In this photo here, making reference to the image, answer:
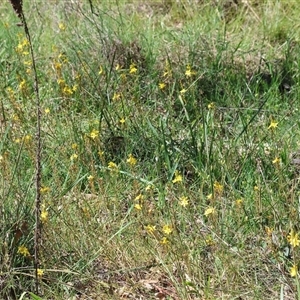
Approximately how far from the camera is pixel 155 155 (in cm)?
357

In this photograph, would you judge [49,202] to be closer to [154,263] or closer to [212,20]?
[154,263]

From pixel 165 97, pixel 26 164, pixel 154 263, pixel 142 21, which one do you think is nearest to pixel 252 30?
pixel 142 21

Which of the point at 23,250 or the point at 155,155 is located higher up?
the point at 23,250

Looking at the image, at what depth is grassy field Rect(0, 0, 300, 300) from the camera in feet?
9.11

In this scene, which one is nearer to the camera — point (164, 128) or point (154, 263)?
point (154, 263)

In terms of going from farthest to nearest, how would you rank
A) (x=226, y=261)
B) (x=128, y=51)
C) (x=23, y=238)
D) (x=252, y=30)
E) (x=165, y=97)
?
(x=252, y=30), (x=128, y=51), (x=165, y=97), (x=23, y=238), (x=226, y=261)

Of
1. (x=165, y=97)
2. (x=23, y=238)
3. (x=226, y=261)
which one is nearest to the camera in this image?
(x=226, y=261)

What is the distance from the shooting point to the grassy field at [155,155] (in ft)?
9.11

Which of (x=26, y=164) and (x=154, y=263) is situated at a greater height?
(x=26, y=164)

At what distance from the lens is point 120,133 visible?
12.3 ft

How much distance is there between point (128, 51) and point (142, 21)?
2.32 ft

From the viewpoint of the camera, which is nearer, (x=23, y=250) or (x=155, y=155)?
(x=23, y=250)

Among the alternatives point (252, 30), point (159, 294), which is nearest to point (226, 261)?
point (159, 294)

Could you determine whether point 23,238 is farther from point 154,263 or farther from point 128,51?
point 128,51
